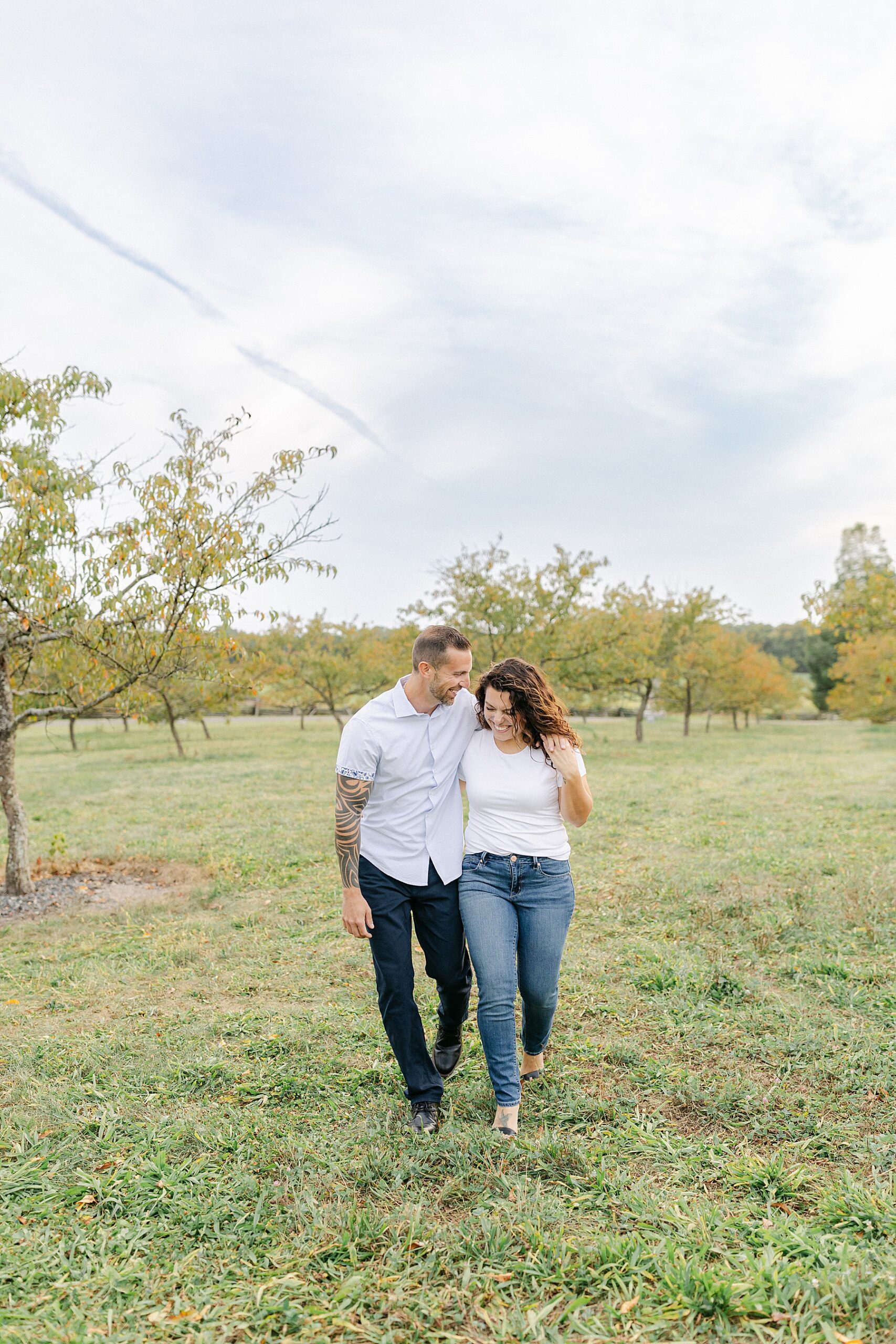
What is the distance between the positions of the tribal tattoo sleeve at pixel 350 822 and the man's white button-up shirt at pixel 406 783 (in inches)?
1.4

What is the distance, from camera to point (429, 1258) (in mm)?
2912

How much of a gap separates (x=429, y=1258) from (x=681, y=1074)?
1889 mm

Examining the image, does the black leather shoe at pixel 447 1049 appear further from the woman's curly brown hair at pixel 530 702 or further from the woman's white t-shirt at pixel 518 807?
the woman's curly brown hair at pixel 530 702

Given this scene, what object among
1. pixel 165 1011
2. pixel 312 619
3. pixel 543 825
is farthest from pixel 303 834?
pixel 312 619

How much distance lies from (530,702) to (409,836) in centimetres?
83

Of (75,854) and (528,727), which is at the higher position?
(528,727)

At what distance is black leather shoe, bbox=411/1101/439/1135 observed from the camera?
378cm

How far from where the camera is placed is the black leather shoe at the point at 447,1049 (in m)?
4.28

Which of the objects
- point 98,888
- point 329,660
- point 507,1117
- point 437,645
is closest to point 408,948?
point 507,1117

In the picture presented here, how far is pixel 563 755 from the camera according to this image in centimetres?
380

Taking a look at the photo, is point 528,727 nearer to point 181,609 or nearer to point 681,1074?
point 681,1074

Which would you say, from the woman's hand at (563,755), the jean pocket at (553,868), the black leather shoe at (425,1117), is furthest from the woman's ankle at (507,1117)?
the woman's hand at (563,755)

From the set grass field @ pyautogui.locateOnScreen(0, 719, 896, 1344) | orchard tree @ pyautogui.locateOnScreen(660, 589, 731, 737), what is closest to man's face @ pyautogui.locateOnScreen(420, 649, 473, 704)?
grass field @ pyautogui.locateOnScreen(0, 719, 896, 1344)

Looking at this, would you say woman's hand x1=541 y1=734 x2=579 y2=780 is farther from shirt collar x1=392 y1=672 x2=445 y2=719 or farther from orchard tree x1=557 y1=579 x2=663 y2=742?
orchard tree x1=557 y1=579 x2=663 y2=742
